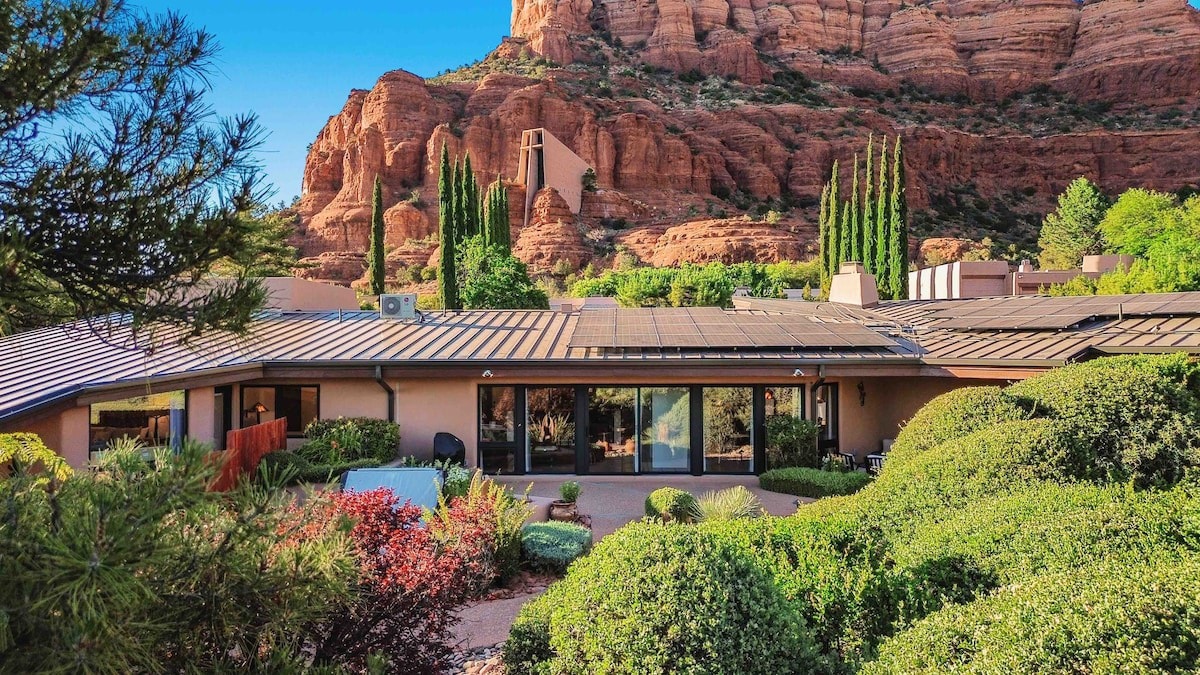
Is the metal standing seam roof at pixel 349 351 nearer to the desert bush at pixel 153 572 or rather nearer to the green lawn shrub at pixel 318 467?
the green lawn shrub at pixel 318 467

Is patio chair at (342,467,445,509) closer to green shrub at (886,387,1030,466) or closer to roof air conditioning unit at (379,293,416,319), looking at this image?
green shrub at (886,387,1030,466)

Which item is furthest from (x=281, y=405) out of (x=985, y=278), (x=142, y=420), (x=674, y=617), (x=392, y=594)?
(x=985, y=278)

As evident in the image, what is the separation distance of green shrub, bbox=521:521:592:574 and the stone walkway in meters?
0.45

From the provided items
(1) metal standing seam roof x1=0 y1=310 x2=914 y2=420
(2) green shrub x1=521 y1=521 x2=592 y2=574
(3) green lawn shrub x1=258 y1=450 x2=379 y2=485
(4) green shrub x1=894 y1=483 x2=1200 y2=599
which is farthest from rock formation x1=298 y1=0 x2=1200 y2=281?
(4) green shrub x1=894 y1=483 x2=1200 y2=599

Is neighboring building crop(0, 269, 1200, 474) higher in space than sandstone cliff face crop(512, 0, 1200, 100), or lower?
lower

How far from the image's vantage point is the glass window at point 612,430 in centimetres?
1359

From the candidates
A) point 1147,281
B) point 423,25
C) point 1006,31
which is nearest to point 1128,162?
point 1006,31

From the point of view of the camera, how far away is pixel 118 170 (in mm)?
3365

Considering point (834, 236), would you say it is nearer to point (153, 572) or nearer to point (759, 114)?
point (153, 572)

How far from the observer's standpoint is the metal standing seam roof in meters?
9.91

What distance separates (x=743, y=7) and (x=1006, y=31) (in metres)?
33.3

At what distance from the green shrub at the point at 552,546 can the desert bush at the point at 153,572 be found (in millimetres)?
4823

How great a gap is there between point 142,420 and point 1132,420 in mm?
13372

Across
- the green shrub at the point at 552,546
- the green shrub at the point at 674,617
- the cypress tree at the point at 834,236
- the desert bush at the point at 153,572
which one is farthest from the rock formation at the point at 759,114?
the desert bush at the point at 153,572
